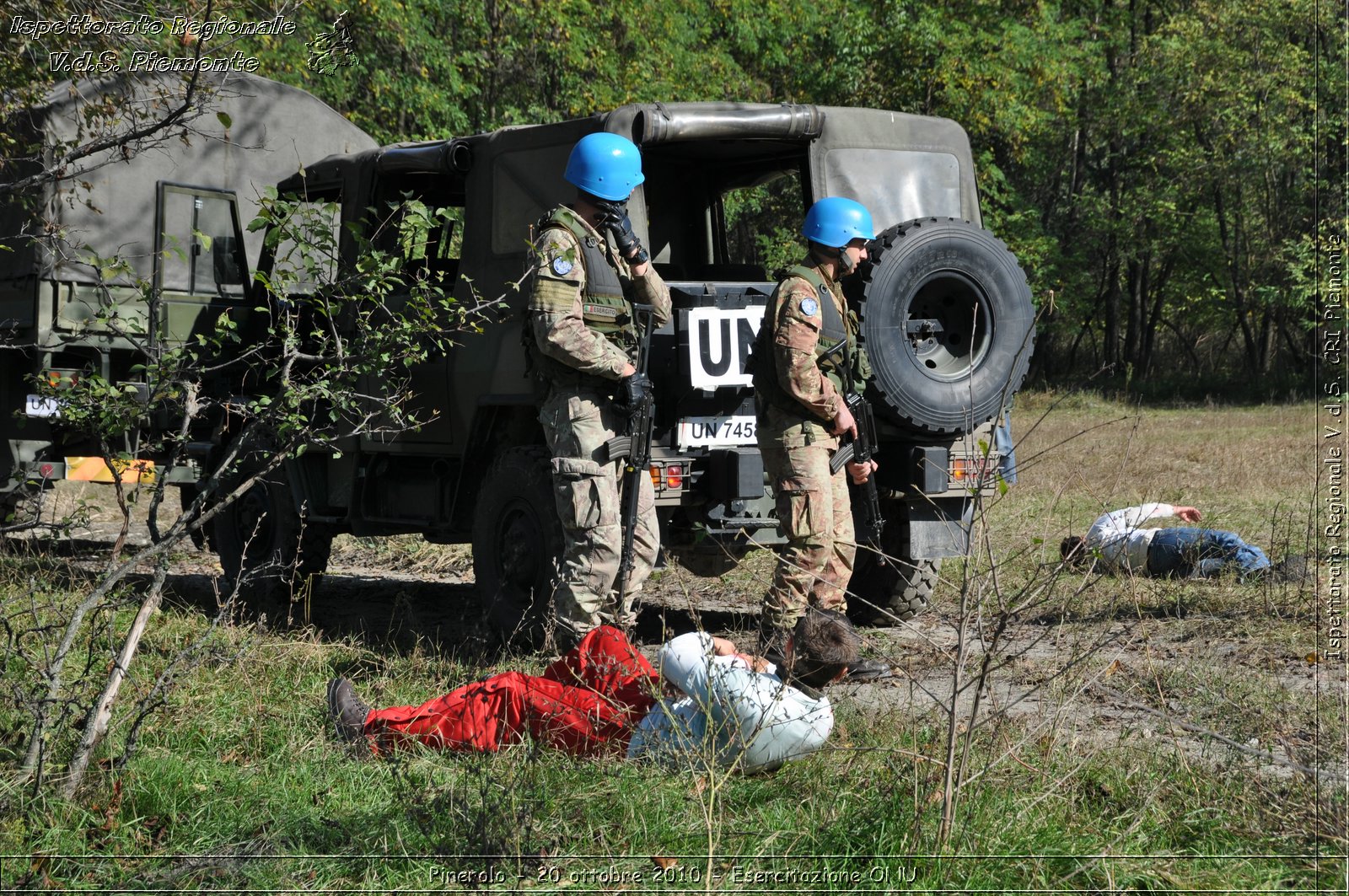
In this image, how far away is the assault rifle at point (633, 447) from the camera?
545 centimetres

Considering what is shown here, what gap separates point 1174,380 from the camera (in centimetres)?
3041

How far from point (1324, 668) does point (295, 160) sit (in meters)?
7.70

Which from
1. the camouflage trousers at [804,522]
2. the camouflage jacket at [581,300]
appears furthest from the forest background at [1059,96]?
the camouflage trousers at [804,522]

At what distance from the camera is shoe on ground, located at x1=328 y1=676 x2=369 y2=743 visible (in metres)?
4.30

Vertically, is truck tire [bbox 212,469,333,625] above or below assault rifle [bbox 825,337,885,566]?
below

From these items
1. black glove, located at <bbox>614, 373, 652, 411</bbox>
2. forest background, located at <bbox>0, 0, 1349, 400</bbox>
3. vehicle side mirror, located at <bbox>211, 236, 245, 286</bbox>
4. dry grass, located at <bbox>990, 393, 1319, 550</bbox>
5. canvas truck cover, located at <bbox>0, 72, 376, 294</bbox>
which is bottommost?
dry grass, located at <bbox>990, 393, 1319, 550</bbox>

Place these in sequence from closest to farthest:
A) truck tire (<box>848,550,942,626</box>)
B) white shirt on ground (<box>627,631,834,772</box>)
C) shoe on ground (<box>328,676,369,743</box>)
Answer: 1. white shirt on ground (<box>627,631,834,772</box>)
2. shoe on ground (<box>328,676,369,743</box>)
3. truck tire (<box>848,550,942,626</box>)

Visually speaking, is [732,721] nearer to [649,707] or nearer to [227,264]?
[649,707]

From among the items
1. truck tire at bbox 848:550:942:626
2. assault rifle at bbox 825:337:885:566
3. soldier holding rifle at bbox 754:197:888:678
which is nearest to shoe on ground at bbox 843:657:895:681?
soldier holding rifle at bbox 754:197:888:678

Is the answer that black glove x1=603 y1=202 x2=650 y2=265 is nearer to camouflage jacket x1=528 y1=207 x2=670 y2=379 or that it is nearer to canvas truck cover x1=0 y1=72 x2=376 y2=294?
camouflage jacket x1=528 y1=207 x2=670 y2=379

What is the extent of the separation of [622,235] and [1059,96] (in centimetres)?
1907

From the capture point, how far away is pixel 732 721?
12.4 ft

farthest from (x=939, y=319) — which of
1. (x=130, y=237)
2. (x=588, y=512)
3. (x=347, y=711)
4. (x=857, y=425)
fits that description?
(x=130, y=237)

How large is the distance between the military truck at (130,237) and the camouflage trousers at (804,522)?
4.08 meters
